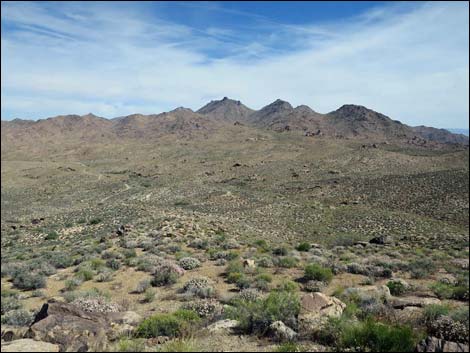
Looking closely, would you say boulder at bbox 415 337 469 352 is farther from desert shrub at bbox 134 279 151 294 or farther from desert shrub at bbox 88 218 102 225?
desert shrub at bbox 88 218 102 225

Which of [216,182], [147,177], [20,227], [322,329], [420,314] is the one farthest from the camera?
[147,177]

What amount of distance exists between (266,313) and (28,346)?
448 cm

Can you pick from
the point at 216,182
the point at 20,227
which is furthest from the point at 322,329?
the point at 216,182

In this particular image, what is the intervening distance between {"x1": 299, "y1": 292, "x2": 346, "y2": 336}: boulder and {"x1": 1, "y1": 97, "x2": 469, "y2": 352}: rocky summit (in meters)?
0.05

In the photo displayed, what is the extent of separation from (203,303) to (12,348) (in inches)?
192

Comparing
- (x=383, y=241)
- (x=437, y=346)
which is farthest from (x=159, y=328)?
(x=383, y=241)

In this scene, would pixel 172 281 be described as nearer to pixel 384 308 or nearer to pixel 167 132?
pixel 384 308

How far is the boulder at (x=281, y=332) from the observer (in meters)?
7.70

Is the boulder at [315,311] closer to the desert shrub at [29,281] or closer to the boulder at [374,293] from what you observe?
the boulder at [374,293]

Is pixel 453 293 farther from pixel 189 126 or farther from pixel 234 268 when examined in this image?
pixel 189 126

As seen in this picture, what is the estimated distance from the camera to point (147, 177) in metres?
73.6

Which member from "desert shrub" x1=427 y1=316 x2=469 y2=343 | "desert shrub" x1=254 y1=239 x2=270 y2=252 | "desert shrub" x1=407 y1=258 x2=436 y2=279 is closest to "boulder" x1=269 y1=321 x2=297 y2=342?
"desert shrub" x1=427 y1=316 x2=469 y2=343

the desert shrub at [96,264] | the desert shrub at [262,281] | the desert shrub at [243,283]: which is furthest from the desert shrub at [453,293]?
the desert shrub at [96,264]

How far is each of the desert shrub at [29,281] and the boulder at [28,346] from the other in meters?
8.01
